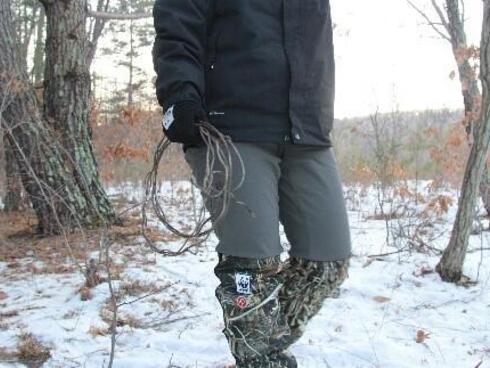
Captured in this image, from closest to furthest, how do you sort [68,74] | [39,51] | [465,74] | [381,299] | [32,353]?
[32,353] → [381,299] → [68,74] → [465,74] → [39,51]

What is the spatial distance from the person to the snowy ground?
0.82 m

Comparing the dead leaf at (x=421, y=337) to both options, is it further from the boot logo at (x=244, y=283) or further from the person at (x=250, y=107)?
Answer: the boot logo at (x=244, y=283)

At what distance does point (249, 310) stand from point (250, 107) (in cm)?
66

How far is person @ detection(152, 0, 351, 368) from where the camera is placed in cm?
197

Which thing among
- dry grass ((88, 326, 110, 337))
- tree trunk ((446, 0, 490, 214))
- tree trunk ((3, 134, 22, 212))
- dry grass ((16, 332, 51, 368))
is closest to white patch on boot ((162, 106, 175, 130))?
dry grass ((16, 332, 51, 368))

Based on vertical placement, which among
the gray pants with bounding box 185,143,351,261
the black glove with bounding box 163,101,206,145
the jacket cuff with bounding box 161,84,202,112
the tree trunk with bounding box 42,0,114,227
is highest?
the tree trunk with bounding box 42,0,114,227

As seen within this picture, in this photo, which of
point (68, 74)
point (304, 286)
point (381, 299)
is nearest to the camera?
point (304, 286)

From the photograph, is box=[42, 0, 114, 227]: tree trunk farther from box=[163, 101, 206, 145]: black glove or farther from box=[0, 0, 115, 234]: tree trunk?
box=[163, 101, 206, 145]: black glove

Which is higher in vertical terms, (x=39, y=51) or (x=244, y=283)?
(x=39, y=51)

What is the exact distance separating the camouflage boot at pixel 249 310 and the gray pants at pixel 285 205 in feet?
0.17

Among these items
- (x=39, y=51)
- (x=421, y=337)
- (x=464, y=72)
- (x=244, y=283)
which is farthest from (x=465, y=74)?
(x=39, y=51)

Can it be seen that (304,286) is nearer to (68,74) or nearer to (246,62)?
(246,62)

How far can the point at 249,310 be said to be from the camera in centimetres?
199

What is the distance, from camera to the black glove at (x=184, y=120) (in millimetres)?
1875
